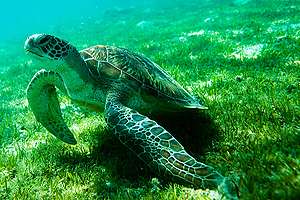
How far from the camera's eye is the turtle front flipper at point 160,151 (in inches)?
142

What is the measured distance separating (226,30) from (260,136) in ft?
45.7

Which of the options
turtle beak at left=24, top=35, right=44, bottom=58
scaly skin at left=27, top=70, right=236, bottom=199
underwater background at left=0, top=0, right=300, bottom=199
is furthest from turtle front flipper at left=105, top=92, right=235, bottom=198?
turtle beak at left=24, top=35, right=44, bottom=58

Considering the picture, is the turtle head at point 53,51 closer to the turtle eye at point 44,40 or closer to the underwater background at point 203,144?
the turtle eye at point 44,40

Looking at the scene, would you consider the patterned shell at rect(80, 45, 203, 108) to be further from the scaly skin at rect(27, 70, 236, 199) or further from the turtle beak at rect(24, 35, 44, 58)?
the turtle beak at rect(24, 35, 44, 58)

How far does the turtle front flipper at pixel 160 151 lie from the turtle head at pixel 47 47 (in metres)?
1.28

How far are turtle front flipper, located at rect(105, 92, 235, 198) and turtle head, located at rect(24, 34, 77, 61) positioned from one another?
50.3 inches

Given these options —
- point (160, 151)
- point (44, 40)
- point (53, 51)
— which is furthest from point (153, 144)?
point (44, 40)

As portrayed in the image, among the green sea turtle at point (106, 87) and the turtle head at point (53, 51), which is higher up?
the turtle head at point (53, 51)

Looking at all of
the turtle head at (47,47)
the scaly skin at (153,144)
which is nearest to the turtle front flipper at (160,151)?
Result: the scaly skin at (153,144)

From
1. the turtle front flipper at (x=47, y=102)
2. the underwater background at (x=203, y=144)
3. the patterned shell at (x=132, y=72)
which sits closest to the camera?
the underwater background at (x=203, y=144)

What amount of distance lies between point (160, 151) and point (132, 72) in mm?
1949

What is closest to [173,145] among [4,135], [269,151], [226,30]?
[269,151]

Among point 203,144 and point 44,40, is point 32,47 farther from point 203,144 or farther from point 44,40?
point 203,144

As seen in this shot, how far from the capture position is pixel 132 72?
18.2 feet
